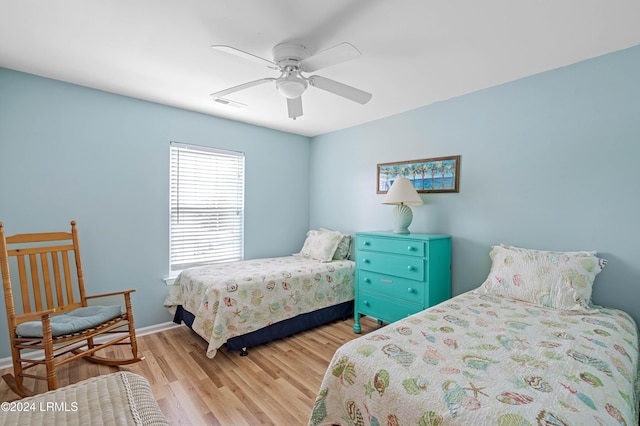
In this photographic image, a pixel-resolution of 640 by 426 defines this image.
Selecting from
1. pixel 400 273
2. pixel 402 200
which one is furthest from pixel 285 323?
pixel 402 200

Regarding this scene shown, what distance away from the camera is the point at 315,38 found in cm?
183

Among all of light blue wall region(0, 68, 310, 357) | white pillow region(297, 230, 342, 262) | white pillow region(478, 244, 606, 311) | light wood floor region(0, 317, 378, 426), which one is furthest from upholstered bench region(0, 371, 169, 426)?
white pillow region(297, 230, 342, 262)

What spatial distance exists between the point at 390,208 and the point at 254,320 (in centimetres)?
189

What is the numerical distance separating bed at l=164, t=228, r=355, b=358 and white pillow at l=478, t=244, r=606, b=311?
61.1 inches

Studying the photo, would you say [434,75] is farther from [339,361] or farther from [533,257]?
[339,361]

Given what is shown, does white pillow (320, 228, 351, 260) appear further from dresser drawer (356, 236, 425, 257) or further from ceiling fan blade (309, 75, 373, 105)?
ceiling fan blade (309, 75, 373, 105)

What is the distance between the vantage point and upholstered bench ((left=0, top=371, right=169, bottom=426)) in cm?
87

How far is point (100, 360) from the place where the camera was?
7.68ft

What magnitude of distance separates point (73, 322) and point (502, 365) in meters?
2.64

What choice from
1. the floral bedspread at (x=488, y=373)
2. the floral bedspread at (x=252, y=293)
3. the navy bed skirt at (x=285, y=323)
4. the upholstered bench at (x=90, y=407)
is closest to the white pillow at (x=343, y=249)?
the floral bedspread at (x=252, y=293)

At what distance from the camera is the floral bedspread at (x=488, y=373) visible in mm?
975

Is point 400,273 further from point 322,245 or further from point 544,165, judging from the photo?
point 544,165

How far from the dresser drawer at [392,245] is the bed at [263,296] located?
52 centimetres

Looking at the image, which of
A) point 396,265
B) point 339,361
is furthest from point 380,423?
point 396,265
